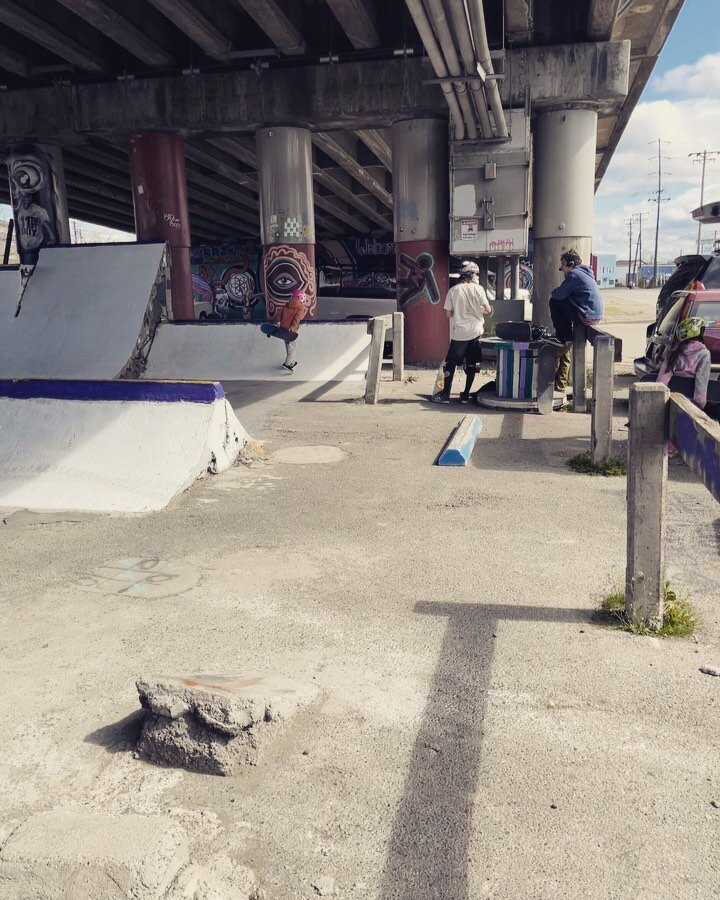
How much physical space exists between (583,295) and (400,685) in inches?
289

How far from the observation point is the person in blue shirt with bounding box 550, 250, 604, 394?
9375 millimetres

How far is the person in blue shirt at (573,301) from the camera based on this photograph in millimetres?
9375

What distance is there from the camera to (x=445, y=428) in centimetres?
927

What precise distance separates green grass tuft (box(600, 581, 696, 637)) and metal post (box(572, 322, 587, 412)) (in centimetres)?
634

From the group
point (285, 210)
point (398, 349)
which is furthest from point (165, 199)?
point (398, 349)

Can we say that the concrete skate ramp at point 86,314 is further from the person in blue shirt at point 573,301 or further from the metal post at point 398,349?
the person in blue shirt at point 573,301

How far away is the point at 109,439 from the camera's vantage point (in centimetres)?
693

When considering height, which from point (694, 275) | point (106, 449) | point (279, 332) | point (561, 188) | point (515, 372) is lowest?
point (106, 449)

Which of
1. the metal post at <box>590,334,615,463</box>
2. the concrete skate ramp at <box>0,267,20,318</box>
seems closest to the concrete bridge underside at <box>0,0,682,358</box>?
the concrete skate ramp at <box>0,267,20,318</box>

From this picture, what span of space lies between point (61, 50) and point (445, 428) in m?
12.5

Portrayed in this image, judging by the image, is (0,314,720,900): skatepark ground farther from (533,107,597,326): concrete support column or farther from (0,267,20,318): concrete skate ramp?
(0,267,20,318): concrete skate ramp

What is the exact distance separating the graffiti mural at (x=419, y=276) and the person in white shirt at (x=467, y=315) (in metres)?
5.66

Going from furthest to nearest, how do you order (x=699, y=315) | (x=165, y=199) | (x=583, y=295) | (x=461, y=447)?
1. (x=165, y=199)
2. (x=583, y=295)
3. (x=699, y=315)
4. (x=461, y=447)

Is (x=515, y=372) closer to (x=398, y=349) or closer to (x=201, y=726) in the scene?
(x=398, y=349)
